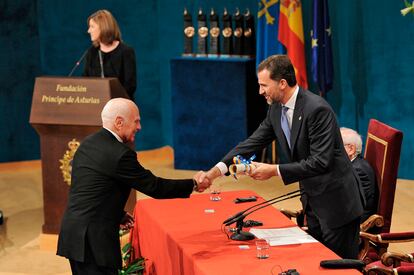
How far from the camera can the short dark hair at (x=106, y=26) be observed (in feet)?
21.8

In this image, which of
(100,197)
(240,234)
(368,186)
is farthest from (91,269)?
(368,186)

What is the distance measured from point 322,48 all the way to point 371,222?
378 centimetres

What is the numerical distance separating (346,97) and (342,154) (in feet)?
14.7

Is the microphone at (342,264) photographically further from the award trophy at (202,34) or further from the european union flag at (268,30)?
the award trophy at (202,34)

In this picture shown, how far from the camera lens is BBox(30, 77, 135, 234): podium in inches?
240

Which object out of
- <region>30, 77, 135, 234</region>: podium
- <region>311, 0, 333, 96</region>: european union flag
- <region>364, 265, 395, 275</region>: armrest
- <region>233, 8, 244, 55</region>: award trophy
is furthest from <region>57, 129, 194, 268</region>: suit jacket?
<region>233, 8, 244, 55</region>: award trophy

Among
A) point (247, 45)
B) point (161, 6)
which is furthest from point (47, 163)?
point (161, 6)

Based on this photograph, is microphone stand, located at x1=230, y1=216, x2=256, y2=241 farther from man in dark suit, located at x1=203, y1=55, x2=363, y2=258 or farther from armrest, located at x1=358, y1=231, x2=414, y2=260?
armrest, located at x1=358, y1=231, x2=414, y2=260

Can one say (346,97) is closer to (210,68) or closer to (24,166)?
(210,68)

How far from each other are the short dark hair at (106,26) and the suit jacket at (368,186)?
8.43ft

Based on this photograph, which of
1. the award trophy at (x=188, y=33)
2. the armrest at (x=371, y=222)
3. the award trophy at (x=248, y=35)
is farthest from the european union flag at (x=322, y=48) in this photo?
the armrest at (x=371, y=222)

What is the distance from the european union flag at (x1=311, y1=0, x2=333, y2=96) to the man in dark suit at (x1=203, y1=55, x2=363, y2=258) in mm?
3992

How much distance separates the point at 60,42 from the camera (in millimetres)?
9781

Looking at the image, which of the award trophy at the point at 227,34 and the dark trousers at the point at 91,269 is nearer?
the dark trousers at the point at 91,269
